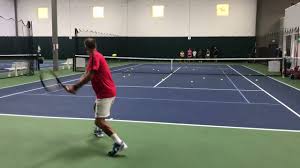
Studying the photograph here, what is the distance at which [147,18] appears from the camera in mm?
35438

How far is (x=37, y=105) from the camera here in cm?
957

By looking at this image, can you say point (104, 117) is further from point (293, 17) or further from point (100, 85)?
point (293, 17)

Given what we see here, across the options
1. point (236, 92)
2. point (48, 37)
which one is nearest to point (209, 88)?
point (236, 92)

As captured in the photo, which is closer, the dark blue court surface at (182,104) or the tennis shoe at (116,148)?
the tennis shoe at (116,148)

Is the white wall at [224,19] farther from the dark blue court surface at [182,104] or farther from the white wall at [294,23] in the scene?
the dark blue court surface at [182,104]

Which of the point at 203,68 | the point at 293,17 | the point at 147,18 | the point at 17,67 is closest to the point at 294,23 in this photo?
the point at 293,17

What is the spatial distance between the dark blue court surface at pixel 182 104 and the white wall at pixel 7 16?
894 inches

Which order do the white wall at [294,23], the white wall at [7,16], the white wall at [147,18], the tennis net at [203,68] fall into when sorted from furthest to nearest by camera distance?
1. the white wall at [7,16]
2. the white wall at [147,18]
3. the white wall at [294,23]
4. the tennis net at [203,68]

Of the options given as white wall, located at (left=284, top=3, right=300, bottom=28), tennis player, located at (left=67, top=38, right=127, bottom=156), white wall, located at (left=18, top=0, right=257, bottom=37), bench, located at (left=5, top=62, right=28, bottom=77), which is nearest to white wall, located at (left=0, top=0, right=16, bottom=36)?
white wall, located at (left=18, top=0, right=257, bottom=37)

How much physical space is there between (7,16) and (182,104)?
30981mm

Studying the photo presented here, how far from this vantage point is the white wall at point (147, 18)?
3359 centimetres

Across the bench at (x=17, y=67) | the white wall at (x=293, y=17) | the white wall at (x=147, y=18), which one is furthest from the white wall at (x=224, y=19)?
the bench at (x=17, y=67)

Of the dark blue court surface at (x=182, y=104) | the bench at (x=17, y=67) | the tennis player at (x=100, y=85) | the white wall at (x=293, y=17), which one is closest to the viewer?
the tennis player at (x=100, y=85)

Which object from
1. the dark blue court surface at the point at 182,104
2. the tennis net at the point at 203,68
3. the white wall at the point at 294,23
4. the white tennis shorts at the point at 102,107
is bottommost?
the dark blue court surface at the point at 182,104
